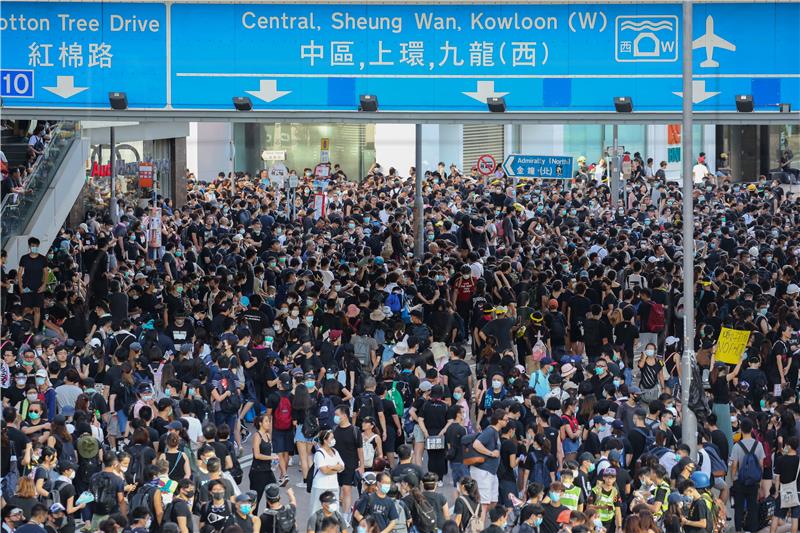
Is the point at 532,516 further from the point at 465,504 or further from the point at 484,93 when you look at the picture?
the point at 484,93

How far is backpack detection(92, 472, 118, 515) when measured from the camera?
44.2 feet

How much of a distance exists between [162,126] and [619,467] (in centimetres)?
2826

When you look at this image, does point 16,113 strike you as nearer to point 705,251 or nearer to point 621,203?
point 705,251

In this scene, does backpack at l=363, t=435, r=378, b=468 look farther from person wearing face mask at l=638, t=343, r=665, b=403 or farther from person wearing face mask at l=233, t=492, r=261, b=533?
person wearing face mask at l=638, t=343, r=665, b=403

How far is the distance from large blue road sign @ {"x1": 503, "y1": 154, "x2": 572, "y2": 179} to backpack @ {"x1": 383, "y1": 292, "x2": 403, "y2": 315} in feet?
32.4

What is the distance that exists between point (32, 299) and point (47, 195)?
6700mm

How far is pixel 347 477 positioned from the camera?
50.9ft

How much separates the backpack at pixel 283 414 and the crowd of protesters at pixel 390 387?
0.03 meters

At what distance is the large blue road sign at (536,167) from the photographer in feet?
106

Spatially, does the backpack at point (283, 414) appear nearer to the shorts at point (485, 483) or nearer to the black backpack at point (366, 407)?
the black backpack at point (366, 407)

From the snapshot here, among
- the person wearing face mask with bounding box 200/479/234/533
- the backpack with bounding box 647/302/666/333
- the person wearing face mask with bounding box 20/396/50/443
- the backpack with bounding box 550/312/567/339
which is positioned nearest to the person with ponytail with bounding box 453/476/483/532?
the person wearing face mask with bounding box 200/479/234/533

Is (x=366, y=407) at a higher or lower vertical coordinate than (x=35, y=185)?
lower

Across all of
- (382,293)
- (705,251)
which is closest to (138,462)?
(382,293)

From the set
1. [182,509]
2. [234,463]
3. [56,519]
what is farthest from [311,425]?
[56,519]
